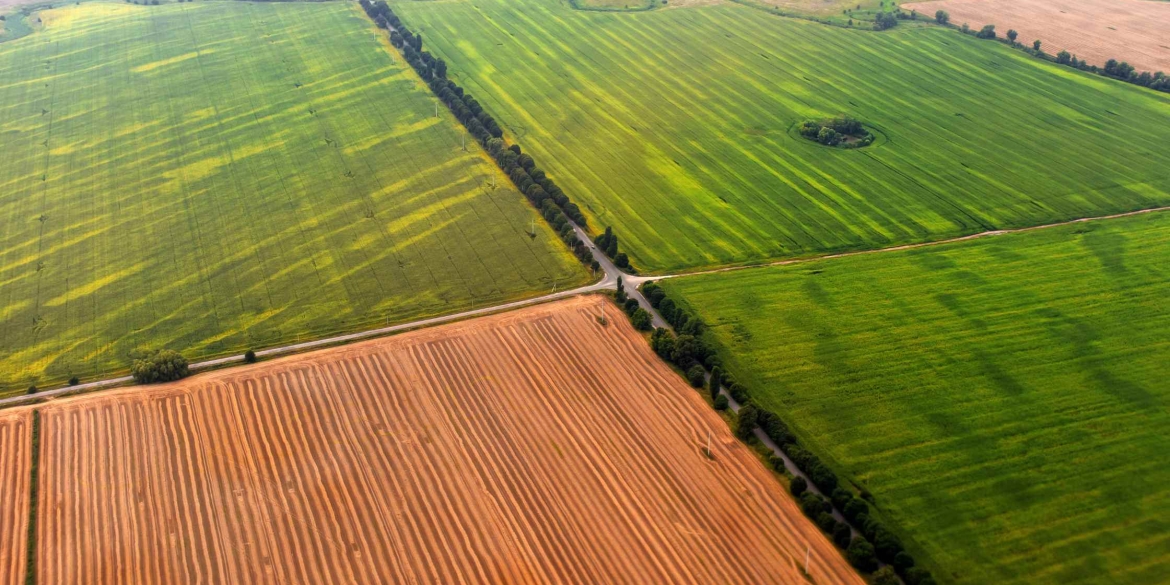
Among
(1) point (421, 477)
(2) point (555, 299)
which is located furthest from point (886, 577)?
(2) point (555, 299)

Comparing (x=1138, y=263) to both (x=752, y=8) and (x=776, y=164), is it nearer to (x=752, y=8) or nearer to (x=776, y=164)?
(x=776, y=164)

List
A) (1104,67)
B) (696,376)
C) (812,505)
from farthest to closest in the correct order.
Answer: (1104,67) → (696,376) → (812,505)

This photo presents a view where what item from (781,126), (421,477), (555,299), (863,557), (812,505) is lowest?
(421,477)

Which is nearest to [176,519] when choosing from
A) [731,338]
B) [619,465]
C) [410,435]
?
[410,435]

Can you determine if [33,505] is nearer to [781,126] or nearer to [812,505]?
[812,505]

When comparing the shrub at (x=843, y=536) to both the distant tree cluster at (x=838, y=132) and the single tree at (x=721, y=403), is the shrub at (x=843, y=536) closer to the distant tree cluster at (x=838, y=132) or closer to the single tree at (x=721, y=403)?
→ the single tree at (x=721, y=403)

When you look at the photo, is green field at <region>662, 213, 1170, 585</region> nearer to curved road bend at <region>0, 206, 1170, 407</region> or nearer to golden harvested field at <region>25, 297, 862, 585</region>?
curved road bend at <region>0, 206, 1170, 407</region>

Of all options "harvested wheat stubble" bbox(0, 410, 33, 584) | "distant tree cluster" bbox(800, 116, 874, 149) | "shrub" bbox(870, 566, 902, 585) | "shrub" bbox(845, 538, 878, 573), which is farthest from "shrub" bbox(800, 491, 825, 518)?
"distant tree cluster" bbox(800, 116, 874, 149)
